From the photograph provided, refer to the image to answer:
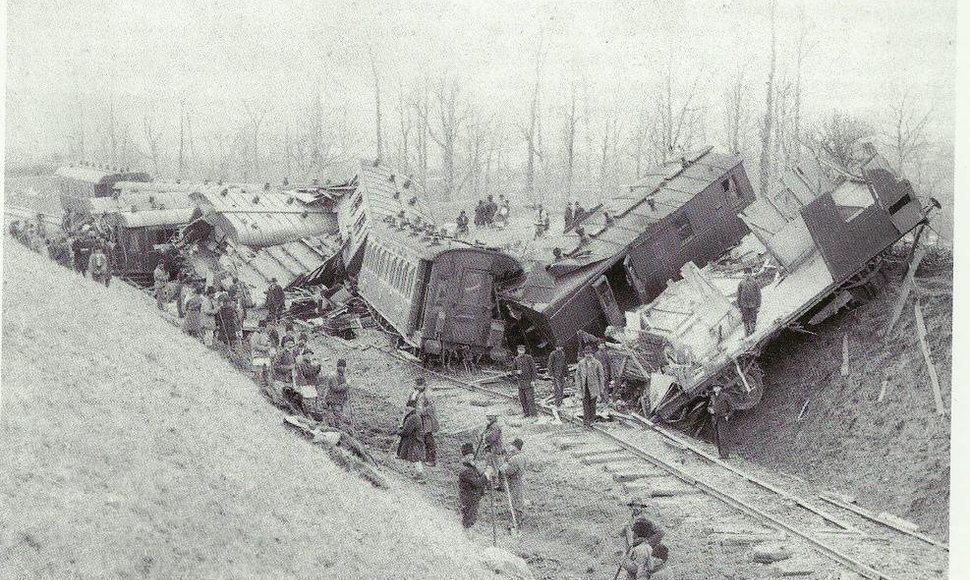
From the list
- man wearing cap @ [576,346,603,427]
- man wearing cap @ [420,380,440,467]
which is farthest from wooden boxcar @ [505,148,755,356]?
man wearing cap @ [420,380,440,467]

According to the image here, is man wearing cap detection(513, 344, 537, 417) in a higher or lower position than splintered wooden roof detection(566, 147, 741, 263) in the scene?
lower

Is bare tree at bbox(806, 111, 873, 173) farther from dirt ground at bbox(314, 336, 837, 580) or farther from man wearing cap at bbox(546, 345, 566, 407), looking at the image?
dirt ground at bbox(314, 336, 837, 580)

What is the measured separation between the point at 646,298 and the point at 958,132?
8925mm

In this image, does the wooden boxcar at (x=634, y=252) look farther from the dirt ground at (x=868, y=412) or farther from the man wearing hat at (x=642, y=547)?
the man wearing hat at (x=642, y=547)

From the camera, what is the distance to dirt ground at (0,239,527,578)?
6.61 m

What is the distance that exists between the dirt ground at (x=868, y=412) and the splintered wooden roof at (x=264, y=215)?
17.4 meters

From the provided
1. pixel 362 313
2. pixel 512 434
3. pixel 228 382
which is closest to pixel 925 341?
pixel 512 434

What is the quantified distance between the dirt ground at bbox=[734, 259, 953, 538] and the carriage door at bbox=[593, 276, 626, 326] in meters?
3.43

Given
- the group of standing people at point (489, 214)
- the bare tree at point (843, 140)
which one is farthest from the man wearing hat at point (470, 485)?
the group of standing people at point (489, 214)

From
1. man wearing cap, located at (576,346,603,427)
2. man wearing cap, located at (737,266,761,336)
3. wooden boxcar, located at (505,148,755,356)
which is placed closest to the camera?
man wearing cap, located at (737,266,761,336)

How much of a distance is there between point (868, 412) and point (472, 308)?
826 cm

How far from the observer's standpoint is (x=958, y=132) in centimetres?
841

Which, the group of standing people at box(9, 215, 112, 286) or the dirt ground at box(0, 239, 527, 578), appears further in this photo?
the group of standing people at box(9, 215, 112, 286)

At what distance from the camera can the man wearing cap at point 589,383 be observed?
531 inches
